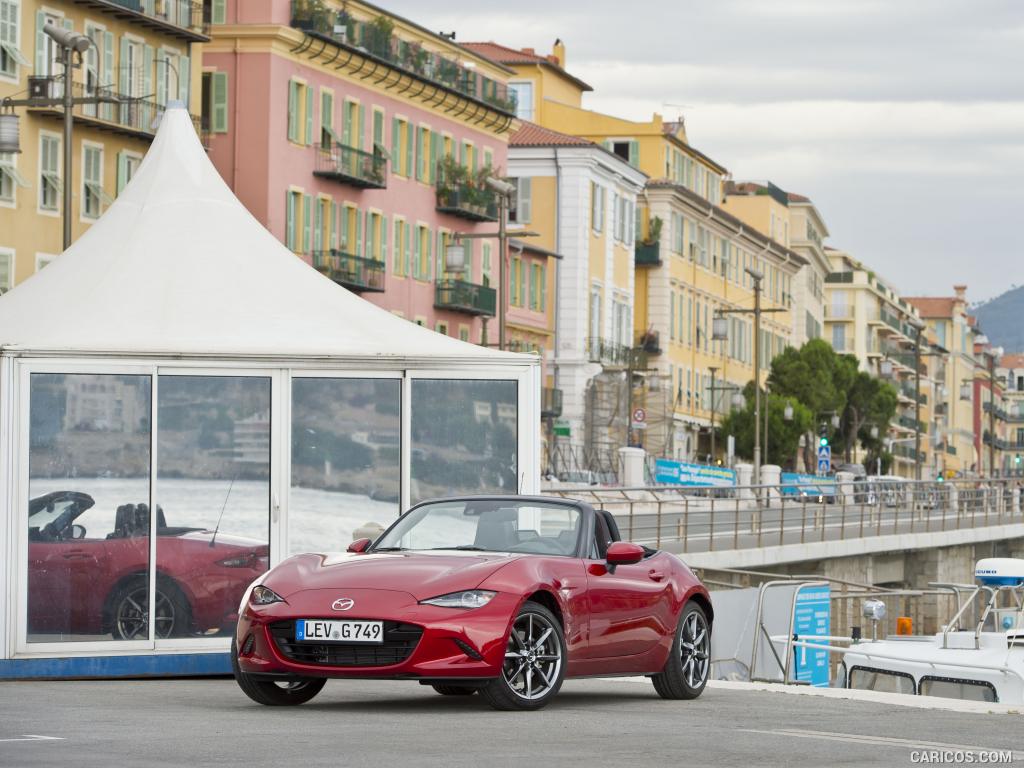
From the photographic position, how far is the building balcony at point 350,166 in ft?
229

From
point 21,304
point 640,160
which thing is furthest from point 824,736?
point 640,160

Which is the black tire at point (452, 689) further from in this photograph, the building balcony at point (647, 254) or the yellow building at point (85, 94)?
the building balcony at point (647, 254)

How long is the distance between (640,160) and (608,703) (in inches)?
3596

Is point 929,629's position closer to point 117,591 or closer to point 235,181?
point 235,181

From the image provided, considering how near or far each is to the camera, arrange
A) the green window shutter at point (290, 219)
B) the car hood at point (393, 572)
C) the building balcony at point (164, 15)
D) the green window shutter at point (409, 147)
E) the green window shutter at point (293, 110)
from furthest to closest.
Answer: the green window shutter at point (409, 147) < the green window shutter at point (293, 110) < the green window shutter at point (290, 219) < the building balcony at point (164, 15) < the car hood at point (393, 572)

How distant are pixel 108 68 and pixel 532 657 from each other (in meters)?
49.0

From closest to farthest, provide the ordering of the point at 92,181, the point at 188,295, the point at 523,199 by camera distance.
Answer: the point at 188,295 < the point at 92,181 < the point at 523,199

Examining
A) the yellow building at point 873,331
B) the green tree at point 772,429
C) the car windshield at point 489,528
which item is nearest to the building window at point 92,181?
the green tree at point 772,429

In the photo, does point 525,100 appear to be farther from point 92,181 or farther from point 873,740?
point 873,740

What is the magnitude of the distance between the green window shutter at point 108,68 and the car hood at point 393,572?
4743 cm

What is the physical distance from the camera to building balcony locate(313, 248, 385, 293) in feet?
226

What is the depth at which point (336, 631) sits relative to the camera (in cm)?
1356

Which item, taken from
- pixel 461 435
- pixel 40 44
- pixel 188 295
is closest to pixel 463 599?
pixel 461 435

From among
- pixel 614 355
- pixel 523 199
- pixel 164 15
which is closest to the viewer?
pixel 164 15
